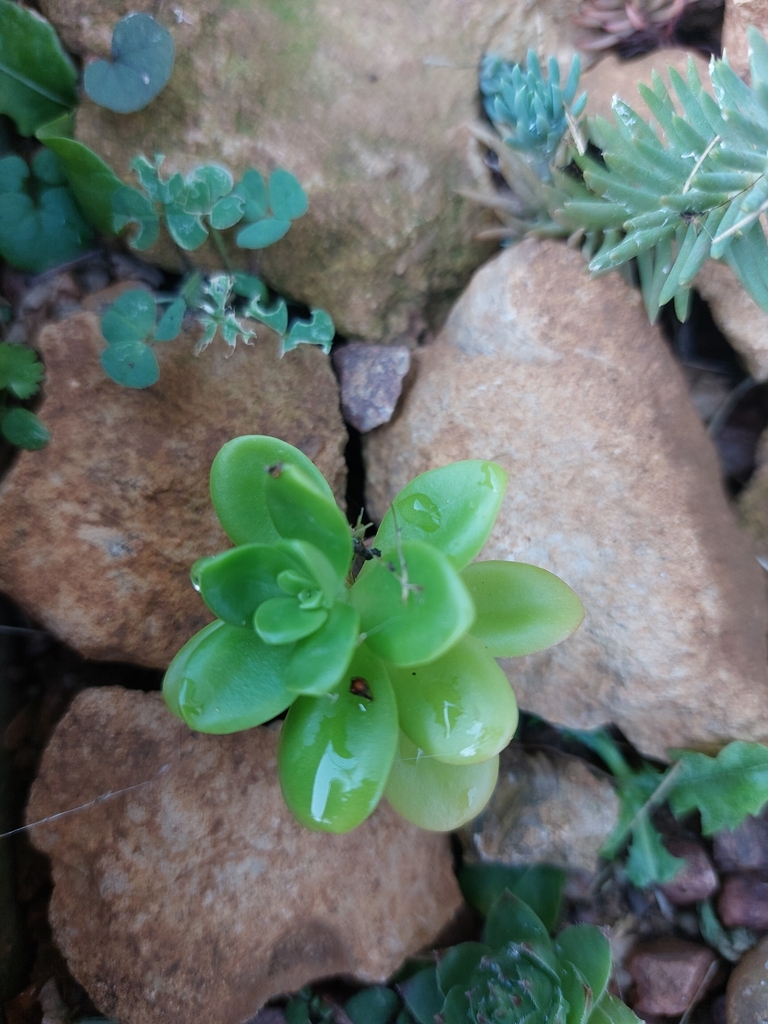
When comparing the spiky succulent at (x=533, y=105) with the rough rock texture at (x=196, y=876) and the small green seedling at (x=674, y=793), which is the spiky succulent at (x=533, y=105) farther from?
the rough rock texture at (x=196, y=876)

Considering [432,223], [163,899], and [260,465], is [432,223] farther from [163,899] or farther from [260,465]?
[163,899]

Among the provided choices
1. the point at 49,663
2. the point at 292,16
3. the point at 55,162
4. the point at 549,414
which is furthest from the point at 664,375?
the point at 49,663

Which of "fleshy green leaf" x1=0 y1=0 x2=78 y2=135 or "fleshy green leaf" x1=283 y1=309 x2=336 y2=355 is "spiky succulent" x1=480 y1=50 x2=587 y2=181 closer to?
Result: "fleshy green leaf" x1=283 y1=309 x2=336 y2=355

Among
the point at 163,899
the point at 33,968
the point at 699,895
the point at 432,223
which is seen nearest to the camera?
the point at 163,899

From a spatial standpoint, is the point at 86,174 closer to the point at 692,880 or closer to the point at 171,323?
the point at 171,323

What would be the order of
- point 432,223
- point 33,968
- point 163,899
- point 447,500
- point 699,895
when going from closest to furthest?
1. point 447,500
2. point 163,899
3. point 33,968
4. point 699,895
5. point 432,223

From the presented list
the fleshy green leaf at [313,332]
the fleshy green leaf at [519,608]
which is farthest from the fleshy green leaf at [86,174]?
the fleshy green leaf at [519,608]
